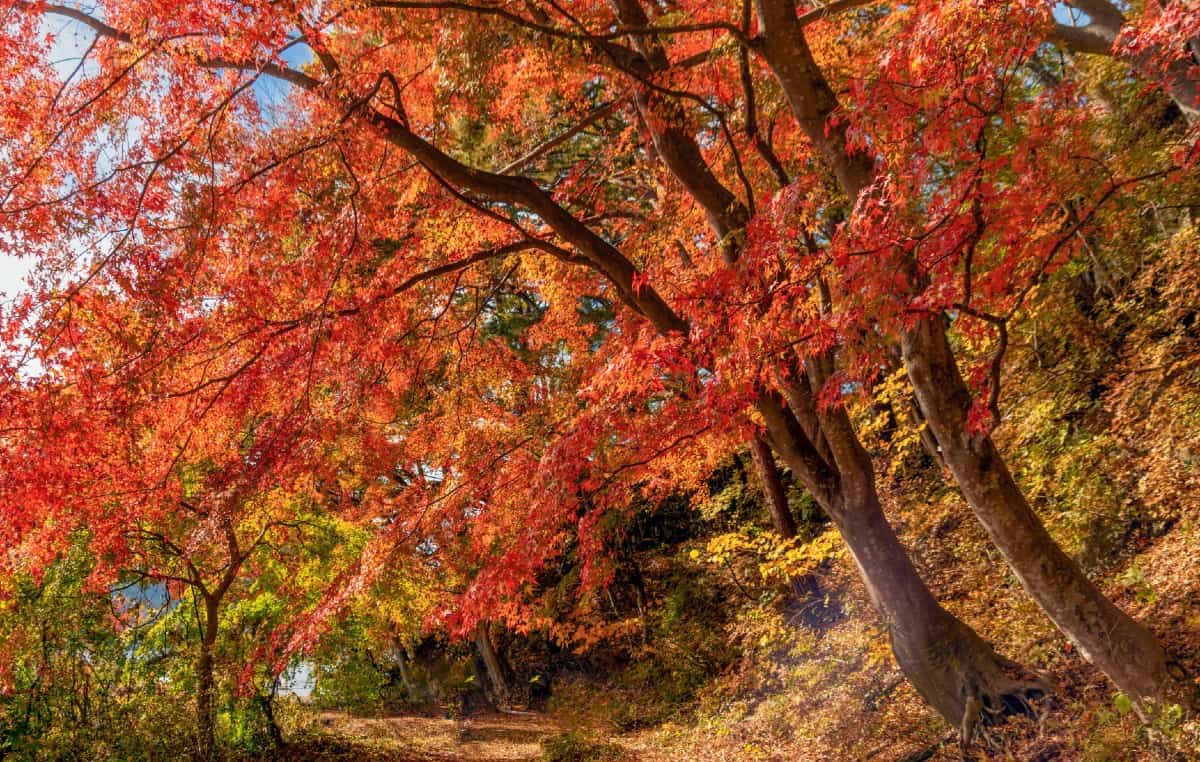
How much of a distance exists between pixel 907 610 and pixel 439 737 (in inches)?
331

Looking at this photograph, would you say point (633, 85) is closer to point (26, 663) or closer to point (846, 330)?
point (846, 330)

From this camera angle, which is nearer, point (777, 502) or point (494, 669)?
point (777, 502)

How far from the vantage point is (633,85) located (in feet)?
18.5

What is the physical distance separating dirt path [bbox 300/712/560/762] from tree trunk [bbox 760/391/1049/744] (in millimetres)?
5752

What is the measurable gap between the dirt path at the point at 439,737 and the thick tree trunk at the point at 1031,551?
23.3 feet

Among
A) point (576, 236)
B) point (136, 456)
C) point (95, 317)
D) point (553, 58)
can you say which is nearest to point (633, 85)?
point (553, 58)

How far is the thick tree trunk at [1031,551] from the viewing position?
13.1 ft

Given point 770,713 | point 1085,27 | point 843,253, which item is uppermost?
point 1085,27

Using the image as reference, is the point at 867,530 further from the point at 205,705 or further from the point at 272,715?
the point at 272,715

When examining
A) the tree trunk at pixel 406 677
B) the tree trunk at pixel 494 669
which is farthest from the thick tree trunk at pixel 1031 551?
the tree trunk at pixel 406 677

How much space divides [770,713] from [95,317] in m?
7.69

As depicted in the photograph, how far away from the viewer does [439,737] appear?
10891mm

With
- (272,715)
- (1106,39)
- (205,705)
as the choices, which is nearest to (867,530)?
(1106,39)

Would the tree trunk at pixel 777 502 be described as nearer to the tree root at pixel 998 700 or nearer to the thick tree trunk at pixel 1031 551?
the tree root at pixel 998 700
